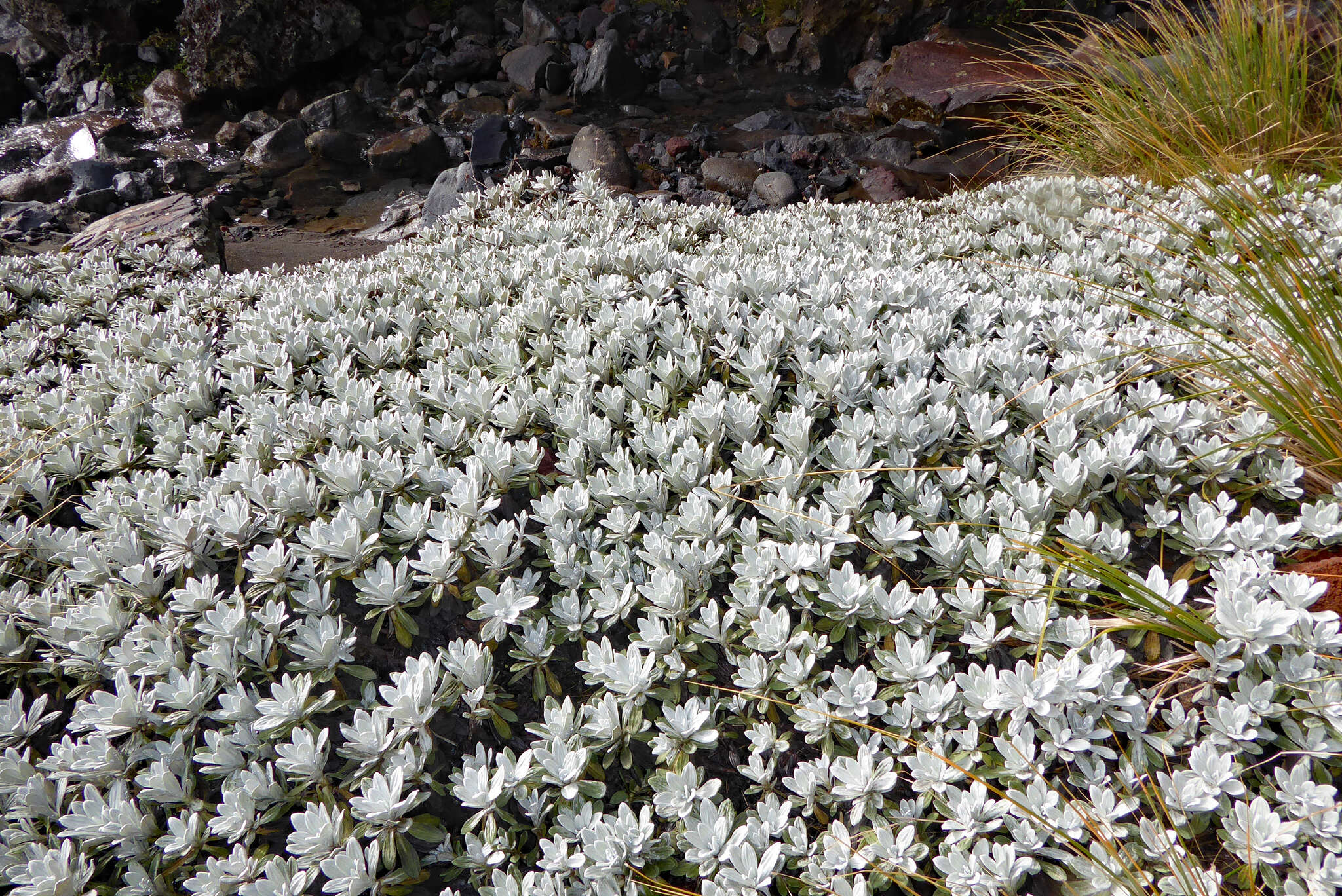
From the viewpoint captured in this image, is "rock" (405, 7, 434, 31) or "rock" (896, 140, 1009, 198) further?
"rock" (405, 7, 434, 31)

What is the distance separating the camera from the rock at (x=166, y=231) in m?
6.83

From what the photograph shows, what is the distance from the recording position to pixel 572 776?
5.57 feet

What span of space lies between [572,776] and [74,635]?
58.2 inches

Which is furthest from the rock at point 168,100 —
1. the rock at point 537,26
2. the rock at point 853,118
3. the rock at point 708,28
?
the rock at point 853,118

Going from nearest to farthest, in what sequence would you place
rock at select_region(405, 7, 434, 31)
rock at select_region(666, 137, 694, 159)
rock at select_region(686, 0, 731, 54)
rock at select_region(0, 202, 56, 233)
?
rock at select_region(0, 202, 56, 233) → rock at select_region(666, 137, 694, 159) → rock at select_region(686, 0, 731, 54) → rock at select_region(405, 7, 434, 31)

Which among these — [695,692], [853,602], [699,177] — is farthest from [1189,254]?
[699,177]

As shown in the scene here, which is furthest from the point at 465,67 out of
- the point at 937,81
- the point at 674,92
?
the point at 937,81

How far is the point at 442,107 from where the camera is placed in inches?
661

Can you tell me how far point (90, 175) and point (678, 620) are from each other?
49.5 ft

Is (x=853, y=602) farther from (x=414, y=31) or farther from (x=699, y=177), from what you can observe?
(x=414, y=31)

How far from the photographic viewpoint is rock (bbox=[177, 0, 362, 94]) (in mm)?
16797

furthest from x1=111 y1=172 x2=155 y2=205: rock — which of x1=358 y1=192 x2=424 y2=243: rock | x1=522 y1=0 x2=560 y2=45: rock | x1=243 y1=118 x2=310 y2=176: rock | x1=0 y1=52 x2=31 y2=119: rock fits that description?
x1=522 y1=0 x2=560 y2=45: rock

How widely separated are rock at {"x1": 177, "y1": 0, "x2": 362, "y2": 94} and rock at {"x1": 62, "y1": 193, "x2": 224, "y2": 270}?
11.6 metres

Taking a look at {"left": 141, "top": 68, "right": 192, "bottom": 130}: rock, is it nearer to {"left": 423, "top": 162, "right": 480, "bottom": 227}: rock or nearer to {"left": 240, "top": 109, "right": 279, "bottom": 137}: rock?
{"left": 240, "top": 109, "right": 279, "bottom": 137}: rock
